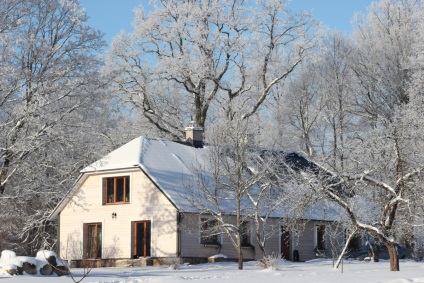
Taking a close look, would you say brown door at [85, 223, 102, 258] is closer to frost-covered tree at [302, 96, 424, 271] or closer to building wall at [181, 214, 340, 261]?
building wall at [181, 214, 340, 261]

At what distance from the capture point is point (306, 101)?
52.6 m

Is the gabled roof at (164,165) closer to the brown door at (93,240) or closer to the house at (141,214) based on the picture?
the house at (141,214)

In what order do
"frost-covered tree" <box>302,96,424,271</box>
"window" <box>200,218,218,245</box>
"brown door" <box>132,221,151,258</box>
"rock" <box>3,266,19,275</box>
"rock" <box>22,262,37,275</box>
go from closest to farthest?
"frost-covered tree" <box>302,96,424,271</box>, "rock" <box>3,266,19,275</box>, "rock" <box>22,262,37,275</box>, "window" <box>200,218,218,245</box>, "brown door" <box>132,221,151,258</box>

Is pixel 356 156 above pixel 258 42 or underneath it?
underneath

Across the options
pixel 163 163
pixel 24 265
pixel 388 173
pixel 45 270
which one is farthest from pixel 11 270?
pixel 163 163

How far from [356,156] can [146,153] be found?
13801 mm

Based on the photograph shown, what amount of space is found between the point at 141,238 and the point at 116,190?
2760 millimetres

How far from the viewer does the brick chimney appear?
42.9 m

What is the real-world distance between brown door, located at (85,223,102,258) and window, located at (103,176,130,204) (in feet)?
4.73

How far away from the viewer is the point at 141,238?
37.6 metres

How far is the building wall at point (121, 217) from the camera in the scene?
36.6 m

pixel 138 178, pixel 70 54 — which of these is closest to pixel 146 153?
pixel 138 178

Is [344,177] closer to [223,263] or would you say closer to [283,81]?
[223,263]

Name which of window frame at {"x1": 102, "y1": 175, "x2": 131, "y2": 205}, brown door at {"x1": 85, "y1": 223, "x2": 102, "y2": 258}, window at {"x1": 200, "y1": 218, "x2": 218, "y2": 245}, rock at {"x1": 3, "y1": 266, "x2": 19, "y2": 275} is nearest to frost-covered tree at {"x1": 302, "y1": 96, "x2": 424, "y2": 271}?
window at {"x1": 200, "y1": 218, "x2": 218, "y2": 245}
